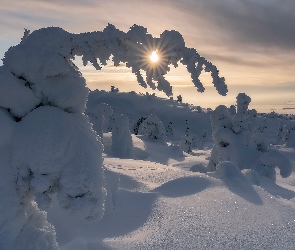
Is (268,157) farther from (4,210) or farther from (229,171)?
(4,210)

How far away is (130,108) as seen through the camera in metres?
67.1

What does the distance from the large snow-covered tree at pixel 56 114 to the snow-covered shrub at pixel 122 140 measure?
39.2 ft

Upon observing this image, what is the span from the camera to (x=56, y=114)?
3330 mm

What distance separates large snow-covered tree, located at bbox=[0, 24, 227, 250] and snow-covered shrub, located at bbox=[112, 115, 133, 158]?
11955mm

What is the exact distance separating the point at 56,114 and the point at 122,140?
1219cm

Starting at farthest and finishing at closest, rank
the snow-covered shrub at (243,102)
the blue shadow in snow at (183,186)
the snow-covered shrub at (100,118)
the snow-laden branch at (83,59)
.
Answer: the snow-covered shrub at (100,118)
the snow-covered shrub at (243,102)
the blue shadow in snow at (183,186)
the snow-laden branch at (83,59)

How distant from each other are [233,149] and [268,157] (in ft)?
4.78

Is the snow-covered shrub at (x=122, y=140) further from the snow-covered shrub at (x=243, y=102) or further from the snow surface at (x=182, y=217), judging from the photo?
the snow surface at (x=182, y=217)

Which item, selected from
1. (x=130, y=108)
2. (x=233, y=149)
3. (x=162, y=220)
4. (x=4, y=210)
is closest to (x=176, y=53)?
(x=4, y=210)

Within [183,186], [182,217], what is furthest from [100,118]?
[182,217]

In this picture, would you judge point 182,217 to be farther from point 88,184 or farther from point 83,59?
point 83,59

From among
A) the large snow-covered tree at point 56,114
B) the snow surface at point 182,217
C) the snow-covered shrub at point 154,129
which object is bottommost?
the snow-covered shrub at point 154,129

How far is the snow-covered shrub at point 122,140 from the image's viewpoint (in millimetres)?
15445

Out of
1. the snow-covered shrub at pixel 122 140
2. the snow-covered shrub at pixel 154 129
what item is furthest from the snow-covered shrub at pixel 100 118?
the snow-covered shrub at pixel 154 129
